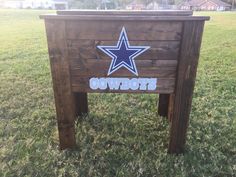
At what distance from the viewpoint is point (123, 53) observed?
7.12ft

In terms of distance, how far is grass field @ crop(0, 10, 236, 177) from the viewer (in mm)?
2404

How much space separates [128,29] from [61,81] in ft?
2.33

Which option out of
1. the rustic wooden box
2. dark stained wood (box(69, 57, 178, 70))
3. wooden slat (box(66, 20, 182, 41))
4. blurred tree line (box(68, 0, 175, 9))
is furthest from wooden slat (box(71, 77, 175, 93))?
blurred tree line (box(68, 0, 175, 9))

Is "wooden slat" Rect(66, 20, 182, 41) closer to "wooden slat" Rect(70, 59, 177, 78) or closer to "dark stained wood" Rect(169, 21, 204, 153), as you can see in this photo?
"dark stained wood" Rect(169, 21, 204, 153)

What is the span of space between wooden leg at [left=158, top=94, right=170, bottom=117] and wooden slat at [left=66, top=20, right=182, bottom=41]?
3.83 feet

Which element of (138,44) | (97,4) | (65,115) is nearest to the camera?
(138,44)

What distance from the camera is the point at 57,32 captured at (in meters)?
2.13

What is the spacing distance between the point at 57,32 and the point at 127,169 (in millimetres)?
1277

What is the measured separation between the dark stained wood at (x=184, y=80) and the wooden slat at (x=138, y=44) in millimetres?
78

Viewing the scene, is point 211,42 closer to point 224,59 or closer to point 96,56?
point 224,59

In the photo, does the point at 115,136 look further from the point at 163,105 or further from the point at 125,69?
the point at 125,69

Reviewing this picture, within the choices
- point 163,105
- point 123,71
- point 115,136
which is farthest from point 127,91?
point 163,105

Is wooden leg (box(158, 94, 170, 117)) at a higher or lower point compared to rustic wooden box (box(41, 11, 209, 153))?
lower

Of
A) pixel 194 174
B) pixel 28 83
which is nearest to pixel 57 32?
pixel 194 174
